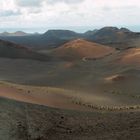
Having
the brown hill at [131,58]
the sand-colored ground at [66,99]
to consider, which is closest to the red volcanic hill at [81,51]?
the brown hill at [131,58]

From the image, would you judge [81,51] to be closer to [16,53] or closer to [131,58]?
[16,53]

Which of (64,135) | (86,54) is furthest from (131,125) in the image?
(86,54)

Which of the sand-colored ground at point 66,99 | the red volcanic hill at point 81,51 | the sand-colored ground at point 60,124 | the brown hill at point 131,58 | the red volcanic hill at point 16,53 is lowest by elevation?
the red volcanic hill at point 81,51

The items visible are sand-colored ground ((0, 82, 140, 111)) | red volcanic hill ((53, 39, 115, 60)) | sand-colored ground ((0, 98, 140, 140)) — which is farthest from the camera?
red volcanic hill ((53, 39, 115, 60))

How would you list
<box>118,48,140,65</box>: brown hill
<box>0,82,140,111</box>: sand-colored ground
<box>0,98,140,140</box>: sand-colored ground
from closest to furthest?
1. <box>0,98,140,140</box>: sand-colored ground
2. <box>0,82,140,111</box>: sand-colored ground
3. <box>118,48,140,65</box>: brown hill

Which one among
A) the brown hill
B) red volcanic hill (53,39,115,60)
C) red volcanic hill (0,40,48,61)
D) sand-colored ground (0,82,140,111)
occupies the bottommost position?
red volcanic hill (53,39,115,60)

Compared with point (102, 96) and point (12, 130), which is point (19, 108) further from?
point (102, 96)

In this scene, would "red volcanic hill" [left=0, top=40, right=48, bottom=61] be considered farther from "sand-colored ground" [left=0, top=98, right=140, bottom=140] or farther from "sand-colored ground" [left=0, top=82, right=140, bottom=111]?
"sand-colored ground" [left=0, top=98, right=140, bottom=140]

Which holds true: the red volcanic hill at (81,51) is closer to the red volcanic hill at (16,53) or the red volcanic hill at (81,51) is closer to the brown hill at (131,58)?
the red volcanic hill at (16,53)

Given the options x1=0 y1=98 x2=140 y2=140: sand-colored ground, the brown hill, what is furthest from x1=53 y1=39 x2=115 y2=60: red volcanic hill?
x1=0 y1=98 x2=140 y2=140: sand-colored ground

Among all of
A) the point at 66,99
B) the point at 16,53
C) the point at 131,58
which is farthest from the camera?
the point at 16,53

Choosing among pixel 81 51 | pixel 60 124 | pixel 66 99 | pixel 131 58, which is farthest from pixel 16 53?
pixel 60 124
